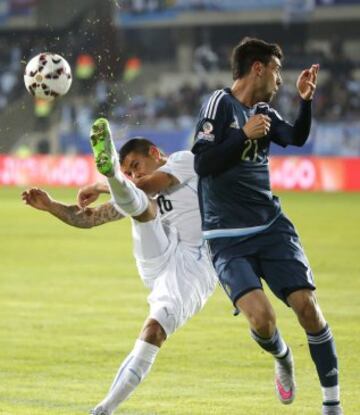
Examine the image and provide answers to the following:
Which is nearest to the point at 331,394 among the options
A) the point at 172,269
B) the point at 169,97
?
the point at 172,269

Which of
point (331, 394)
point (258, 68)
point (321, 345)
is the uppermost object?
point (258, 68)

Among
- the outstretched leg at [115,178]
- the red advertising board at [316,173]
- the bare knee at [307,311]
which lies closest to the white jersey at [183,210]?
the outstretched leg at [115,178]

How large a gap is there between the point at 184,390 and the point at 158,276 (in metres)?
1.25

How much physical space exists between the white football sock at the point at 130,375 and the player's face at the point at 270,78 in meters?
1.75

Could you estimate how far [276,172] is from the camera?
36.3m

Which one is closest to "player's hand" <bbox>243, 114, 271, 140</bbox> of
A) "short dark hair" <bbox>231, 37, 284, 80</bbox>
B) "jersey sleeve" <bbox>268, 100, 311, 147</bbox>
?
"jersey sleeve" <bbox>268, 100, 311, 147</bbox>

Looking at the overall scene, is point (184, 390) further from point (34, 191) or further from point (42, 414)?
point (34, 191)

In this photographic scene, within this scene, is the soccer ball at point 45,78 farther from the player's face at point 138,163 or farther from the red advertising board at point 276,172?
the red advertising board at point 276,172

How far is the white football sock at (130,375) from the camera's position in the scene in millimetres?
7758

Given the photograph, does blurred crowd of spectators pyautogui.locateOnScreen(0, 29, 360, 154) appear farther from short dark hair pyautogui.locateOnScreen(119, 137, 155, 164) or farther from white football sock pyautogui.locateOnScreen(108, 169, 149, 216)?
white football sock pyautogui.locateOnScreen(108, 169, 149, 216)

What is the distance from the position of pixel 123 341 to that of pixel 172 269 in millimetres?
3559

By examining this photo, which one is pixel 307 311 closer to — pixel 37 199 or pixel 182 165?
pixel 182 165

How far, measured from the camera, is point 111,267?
18547 millimetres

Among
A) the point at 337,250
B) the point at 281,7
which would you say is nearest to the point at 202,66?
the point at 281,7
